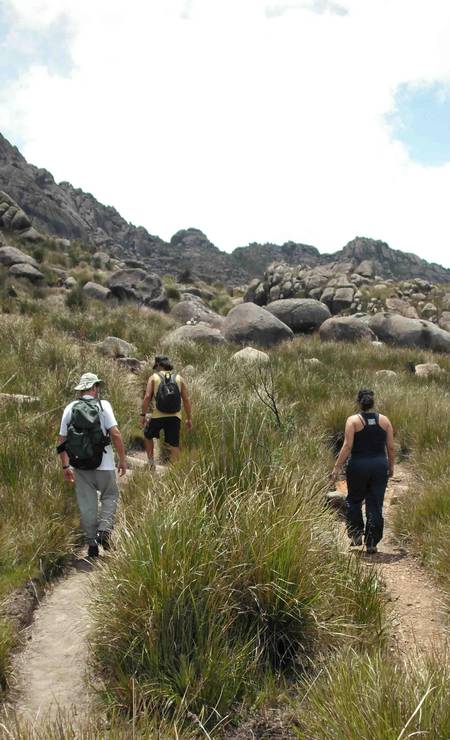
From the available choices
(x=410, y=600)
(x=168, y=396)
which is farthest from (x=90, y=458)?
(x=410, y=600)

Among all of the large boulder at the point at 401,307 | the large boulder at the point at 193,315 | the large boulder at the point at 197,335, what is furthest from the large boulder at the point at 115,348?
the large boulder at the point at 401,307

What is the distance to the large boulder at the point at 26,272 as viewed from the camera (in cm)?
2642

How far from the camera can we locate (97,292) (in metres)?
26.9

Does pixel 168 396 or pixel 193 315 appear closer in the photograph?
pixel 168 396

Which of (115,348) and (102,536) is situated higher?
(115,348)

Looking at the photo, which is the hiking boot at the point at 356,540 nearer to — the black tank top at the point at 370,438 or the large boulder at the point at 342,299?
the black tank top at the point at 370,438

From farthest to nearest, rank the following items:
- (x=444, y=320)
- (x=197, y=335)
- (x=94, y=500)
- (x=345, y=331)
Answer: (x=444, y=320), (x=345, y=331), (x=197, y=335), (x=94, y=500)

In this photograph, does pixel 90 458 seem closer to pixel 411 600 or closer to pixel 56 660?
pixel 56 660

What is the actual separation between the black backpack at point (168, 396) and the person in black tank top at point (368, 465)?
8.77ft

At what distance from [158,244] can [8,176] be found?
128 feet

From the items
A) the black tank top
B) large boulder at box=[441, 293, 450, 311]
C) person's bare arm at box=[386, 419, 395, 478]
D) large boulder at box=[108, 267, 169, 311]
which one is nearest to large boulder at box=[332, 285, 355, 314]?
large boulder at box=[441, 293, 450, 311]

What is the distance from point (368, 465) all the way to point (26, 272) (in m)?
23.7

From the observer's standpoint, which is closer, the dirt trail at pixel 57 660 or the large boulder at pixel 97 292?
the dirt trail at pixel 57 660

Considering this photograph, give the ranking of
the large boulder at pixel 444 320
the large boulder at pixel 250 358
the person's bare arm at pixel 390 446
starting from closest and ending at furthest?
the person's bare arm at pixel 390 446, the large boulder at pixel 250 358, the large boulder at pixel 444 320
